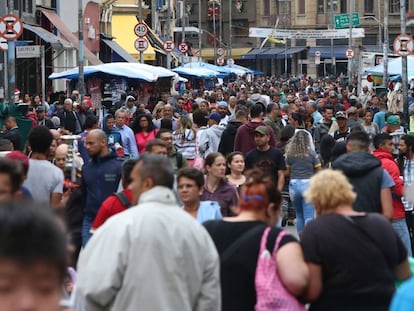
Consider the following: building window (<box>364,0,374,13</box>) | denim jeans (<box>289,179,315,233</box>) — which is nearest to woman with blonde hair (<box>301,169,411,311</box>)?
denim jeans (<box>289,179,315,233</box>)

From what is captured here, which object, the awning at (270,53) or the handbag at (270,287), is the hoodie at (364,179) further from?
the awning at (270,53)

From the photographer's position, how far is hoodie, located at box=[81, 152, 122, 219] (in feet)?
31.1

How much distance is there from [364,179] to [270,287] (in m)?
3.35

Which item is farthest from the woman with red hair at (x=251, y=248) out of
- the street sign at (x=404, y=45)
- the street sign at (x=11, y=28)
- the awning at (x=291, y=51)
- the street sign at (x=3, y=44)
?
the awning at (x=291, y=51)

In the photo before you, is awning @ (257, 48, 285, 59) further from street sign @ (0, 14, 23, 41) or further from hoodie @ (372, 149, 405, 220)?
hoodie @ (372, 149, 405, 220)

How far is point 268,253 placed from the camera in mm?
5914

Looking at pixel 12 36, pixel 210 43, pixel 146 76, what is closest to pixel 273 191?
pixel 12 36

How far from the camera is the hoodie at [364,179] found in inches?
355

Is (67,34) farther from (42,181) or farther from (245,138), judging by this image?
(42,181)

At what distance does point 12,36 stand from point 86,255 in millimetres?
16362

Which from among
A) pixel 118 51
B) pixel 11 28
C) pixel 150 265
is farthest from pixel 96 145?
pixel 118 51

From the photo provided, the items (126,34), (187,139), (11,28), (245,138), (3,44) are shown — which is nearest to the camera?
(245,138)

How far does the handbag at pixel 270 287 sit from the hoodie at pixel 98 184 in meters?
3.71

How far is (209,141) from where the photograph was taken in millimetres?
15953
